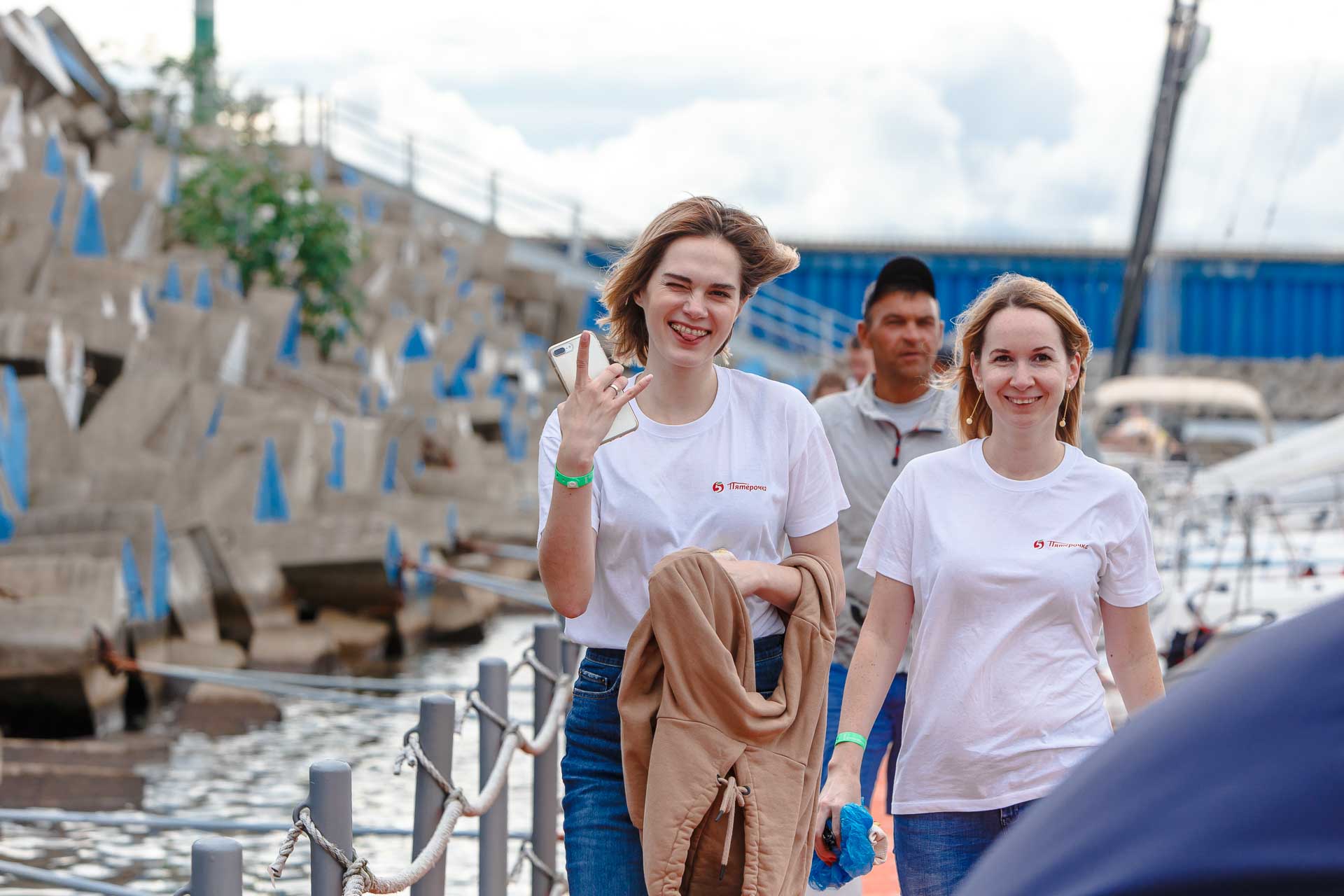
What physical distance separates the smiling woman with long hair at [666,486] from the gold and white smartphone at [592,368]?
0.02 meters

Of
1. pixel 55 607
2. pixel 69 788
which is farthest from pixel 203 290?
pixel 69 788

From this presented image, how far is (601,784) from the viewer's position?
2.99 m

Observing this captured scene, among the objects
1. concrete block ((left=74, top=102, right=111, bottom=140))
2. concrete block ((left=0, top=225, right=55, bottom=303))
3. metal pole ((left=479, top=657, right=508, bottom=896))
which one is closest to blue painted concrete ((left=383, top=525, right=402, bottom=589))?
concrete block ((left=0, top=225, right=55, bottom=303))

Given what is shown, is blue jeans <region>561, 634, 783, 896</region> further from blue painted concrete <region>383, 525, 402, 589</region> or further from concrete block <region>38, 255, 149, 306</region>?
concrete block <region>38, 255, 149, 306</region>

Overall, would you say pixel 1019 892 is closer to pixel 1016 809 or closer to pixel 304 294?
pixel 1016 809

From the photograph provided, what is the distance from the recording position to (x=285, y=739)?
9.34m

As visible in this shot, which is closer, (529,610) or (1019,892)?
(1019,892)

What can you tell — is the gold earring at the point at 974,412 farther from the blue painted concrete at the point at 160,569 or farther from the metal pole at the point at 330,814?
the blue painted concrete at the point at 160,569

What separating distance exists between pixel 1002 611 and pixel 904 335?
59.2 inches

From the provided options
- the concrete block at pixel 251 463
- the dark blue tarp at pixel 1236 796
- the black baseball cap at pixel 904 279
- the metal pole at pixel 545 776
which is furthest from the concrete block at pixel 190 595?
the dark blue tarp at pixel 1236 796

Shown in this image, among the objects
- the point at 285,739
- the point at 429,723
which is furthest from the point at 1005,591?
the point at 285,739

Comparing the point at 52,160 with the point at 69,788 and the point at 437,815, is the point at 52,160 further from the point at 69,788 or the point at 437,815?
→ the point at 437,815

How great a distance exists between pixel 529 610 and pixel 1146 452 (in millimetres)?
6130

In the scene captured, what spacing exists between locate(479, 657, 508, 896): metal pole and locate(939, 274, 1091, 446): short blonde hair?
1.51 m
